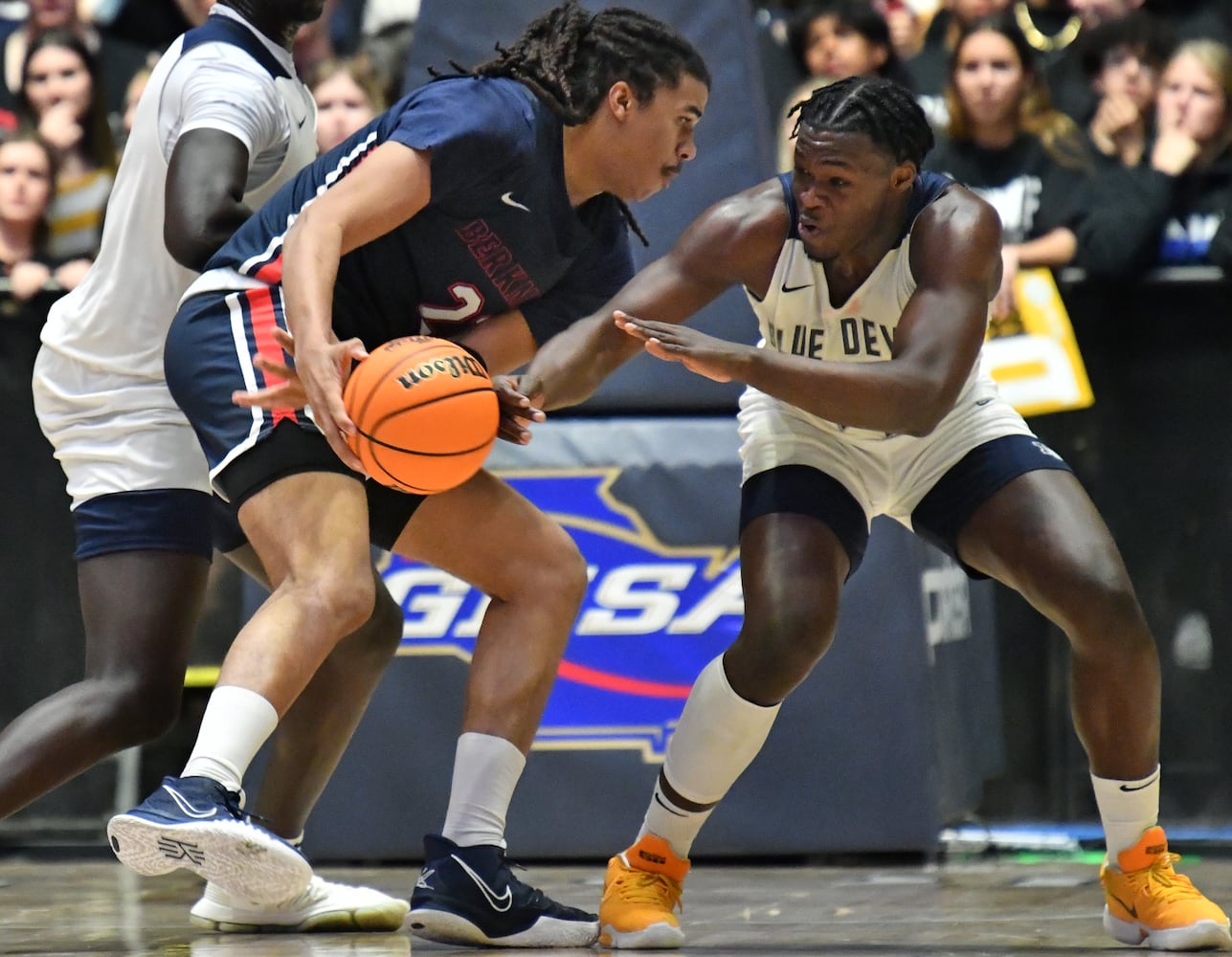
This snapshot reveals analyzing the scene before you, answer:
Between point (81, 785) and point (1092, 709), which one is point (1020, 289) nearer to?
point (1092, 709)

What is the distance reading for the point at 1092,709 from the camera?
12.2 ft

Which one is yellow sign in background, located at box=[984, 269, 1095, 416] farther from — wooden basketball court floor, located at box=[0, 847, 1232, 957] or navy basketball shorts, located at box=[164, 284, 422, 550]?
navy basketball shorts, located at box=[164, 284, 422, 550]

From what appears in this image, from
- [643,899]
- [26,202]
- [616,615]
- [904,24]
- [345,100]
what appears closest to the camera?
[643,899]

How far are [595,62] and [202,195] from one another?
2.78 feet

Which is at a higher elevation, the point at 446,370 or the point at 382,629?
the point at 446,370

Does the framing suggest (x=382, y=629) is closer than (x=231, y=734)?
No

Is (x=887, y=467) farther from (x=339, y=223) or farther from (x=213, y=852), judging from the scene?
(x=213, y=852)

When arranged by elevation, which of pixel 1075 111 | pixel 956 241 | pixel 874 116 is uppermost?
pixel 1075 111

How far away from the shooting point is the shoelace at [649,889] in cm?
380

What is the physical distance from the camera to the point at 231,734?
10.6ft

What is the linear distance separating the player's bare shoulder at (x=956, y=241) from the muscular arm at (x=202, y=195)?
140 centimetres

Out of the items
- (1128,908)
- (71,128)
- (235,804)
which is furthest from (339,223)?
(71,128)

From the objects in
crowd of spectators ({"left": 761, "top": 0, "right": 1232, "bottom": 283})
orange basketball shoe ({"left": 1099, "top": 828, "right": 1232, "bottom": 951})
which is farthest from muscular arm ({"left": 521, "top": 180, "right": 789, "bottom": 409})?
crowd of spectators ({"left": 761, "top": 0, "right": 1232, "bottom": 283})

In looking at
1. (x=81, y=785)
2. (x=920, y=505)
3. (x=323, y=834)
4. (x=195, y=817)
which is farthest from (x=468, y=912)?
(x=81, y=785)
